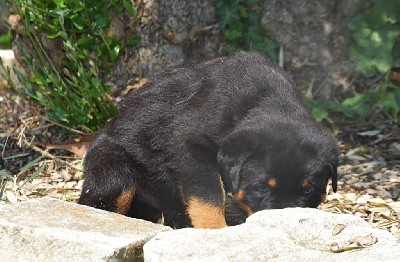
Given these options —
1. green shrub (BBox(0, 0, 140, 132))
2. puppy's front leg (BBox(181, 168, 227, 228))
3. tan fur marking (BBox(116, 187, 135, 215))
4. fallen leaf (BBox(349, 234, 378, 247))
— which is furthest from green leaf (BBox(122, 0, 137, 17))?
fallen leaf (BBox(349, 234, 378, 247))

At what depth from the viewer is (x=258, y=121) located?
5.82 meters

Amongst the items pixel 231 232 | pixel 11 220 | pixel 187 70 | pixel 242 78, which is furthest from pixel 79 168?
pixel 231 232

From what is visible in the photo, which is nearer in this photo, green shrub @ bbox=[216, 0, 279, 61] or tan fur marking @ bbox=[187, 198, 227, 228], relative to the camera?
tan fur marking @ bbox=[187, 198, 227, 228]

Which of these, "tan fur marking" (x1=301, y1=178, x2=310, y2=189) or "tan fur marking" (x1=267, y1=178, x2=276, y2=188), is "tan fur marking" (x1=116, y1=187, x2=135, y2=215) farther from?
"tan fur marking" (x1=301, y1=178, x2=310, y2=189)

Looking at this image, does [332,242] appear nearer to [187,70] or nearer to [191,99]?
[191,99]

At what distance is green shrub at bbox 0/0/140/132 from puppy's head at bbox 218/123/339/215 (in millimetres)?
2348

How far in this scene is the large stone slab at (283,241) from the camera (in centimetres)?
436

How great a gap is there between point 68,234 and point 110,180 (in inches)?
65.8

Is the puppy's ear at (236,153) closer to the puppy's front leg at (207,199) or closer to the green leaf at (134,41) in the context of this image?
the puppy's front leg at (207,199)

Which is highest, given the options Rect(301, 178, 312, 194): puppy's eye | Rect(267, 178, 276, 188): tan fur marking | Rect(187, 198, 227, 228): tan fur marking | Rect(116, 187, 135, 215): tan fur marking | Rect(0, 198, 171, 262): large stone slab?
Rect(0, 198, 171, 262): large stone slab

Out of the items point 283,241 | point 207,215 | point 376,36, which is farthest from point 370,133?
point 283,241

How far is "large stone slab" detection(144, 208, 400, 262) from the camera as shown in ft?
14.3

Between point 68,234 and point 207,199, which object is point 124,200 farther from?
point 68,234

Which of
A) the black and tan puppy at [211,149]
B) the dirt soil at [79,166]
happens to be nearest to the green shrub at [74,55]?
the dirt soil at [79,166]
